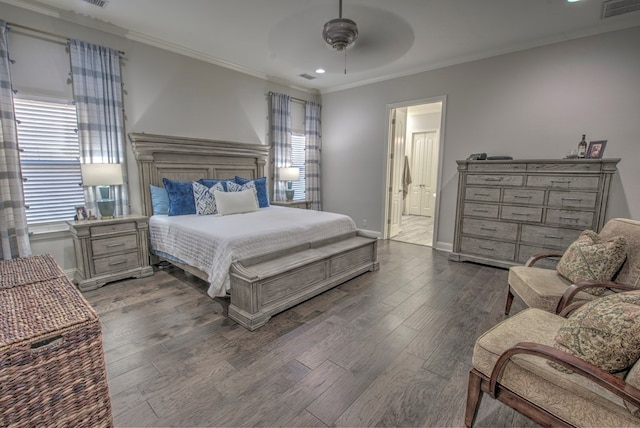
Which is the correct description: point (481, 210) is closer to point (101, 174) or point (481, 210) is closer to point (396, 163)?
point (396, 163)

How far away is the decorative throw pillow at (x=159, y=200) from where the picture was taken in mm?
3900

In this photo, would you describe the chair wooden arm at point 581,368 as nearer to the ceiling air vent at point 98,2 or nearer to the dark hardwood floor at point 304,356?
the dark hardwood floor at point 304,356

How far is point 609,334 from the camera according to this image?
1.15 meters

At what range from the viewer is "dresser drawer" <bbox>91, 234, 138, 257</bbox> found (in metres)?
3.23

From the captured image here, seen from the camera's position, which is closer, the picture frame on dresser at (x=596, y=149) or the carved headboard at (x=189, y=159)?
the picture frame on dresser at (x=596, y=149)

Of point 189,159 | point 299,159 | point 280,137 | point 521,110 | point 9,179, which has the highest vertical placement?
point 521,110

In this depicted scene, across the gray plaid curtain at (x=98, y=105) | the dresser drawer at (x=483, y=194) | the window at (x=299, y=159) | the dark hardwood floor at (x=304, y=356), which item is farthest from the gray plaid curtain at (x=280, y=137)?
the dresser drawer at (x=483, y=194)

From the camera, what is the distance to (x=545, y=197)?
3.62 metres

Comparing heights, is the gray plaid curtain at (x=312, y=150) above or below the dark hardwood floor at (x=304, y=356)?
above

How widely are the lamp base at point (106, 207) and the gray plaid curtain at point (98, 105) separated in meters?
0.21

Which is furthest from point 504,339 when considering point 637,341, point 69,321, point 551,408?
point 69,321

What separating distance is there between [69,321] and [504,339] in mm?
2010

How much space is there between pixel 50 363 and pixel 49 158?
309cm

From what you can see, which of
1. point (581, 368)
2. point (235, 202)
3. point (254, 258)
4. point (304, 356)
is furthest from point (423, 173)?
point (581, 368)
